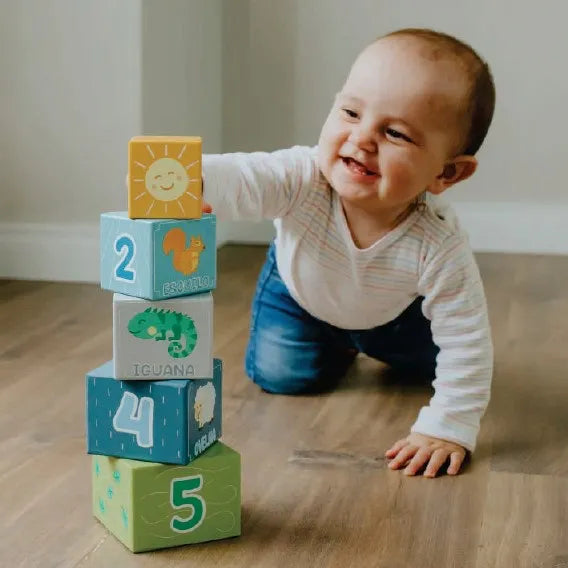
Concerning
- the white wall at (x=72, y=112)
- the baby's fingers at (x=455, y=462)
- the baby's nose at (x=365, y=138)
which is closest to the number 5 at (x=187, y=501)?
the baby's fingers at (x=455, y=462)

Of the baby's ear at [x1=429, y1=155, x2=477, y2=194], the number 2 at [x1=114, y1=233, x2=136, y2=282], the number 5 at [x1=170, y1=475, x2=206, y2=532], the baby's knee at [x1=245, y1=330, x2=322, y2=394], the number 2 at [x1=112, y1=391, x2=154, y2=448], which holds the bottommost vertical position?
the baby's knee at [x1=245, y1=330, x2=322, y2=394]

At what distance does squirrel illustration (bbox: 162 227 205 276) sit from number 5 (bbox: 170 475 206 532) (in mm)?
199

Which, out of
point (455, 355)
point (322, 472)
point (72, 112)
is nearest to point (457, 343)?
point (455, 355)

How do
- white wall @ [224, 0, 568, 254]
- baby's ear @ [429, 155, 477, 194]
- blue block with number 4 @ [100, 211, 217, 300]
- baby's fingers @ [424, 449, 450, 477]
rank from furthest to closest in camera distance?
white wall @ [224, 0, 568, 254] < baby's ear @ [429, 155, 477, 194] < baby's fingers @ [424, 449, 450, 477] < blue block with number 4 @ [100, 211, 217, 300]

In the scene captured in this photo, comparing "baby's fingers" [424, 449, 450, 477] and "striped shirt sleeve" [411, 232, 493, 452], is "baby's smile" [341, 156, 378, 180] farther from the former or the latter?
"baby's fingers" [424, 449, 450, 477]

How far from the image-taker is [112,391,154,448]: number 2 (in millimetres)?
924

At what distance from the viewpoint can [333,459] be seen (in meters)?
1.17

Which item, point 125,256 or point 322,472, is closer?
point 125,256

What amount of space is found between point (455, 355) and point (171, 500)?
18.1 inches

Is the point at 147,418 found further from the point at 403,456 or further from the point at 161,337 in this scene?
the point at 403,456

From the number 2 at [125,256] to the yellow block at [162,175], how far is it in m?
0.03

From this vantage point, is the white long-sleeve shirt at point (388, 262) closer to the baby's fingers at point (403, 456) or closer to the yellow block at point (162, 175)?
the baby's fingers at point (403, 456)

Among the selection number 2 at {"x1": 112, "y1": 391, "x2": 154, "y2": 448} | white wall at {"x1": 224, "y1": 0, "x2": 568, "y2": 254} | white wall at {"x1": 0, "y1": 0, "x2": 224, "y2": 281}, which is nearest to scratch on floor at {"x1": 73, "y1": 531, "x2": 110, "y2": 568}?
number 2 at {"x1": 112, "y1": 391, "x2": 154, "y2": 448}

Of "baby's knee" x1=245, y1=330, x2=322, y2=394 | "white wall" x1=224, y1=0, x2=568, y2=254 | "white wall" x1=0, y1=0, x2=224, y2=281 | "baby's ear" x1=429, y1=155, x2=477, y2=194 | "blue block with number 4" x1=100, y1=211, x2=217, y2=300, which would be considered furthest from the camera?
"white wall" x1=224, y1=0, x2=568, y2=254
